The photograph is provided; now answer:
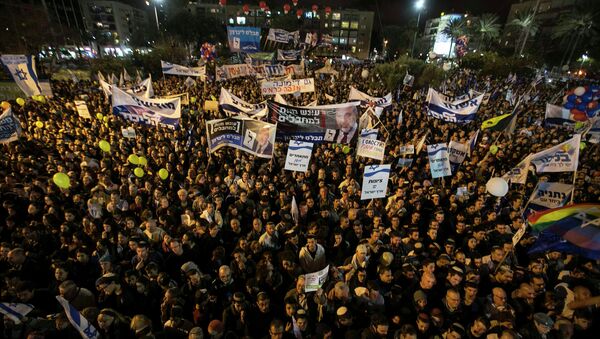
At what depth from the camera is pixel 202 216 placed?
5.81 metres

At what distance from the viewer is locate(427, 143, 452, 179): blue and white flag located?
7863 millimetres

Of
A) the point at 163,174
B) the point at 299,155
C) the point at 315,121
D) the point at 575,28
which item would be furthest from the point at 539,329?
the point at 575,28

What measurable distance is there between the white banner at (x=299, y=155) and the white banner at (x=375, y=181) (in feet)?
5.20

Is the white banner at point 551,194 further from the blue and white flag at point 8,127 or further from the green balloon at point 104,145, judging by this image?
the blue and white flag at point 8,127

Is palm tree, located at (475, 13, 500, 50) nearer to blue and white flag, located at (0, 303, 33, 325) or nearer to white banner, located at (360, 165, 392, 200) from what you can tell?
white banner, located at (360, 165, 392, 200)

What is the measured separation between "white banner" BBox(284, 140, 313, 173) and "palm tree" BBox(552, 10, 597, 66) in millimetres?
57658

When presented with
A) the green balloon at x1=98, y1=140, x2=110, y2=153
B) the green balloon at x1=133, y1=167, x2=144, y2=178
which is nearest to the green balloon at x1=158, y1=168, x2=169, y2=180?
the green balloon at x1=133, y1=167, x2=144, y2=178

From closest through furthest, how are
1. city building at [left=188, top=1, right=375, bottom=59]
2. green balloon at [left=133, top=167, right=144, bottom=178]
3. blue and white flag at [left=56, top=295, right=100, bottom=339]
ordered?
blue and white flag at [left=56, top=295, right=100, bottom=339], green balloon at [left=133, top=167, right=144, bottom=178], city building at [left=188, top=1, right=375, bottom=59]

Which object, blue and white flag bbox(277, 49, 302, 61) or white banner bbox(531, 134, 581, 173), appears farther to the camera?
blue and white flag bbox(277, 49, 302, 61)

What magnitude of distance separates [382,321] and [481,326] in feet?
3.58

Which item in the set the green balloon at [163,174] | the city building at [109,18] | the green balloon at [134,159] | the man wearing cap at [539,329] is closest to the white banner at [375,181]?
the man wearing cap at [539,329]

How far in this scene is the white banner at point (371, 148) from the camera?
814 centimetres

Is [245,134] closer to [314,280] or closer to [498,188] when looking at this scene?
[314,280]

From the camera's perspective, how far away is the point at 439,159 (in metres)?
7.94
